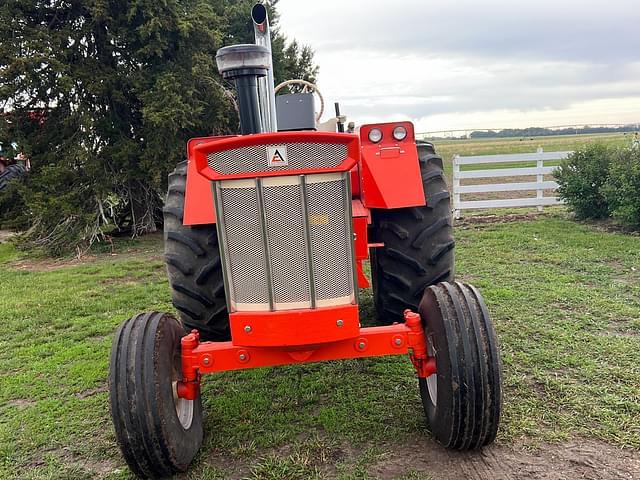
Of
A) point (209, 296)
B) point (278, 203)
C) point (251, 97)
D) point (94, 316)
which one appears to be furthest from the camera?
point (94, 316)

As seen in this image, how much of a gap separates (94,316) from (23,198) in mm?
4325

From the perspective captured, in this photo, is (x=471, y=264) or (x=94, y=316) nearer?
(x=94, y=316)

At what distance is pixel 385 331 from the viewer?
2.81 meters

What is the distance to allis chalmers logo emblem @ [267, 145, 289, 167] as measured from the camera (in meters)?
2.50

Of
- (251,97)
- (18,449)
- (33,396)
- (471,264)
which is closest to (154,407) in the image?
(18,449)

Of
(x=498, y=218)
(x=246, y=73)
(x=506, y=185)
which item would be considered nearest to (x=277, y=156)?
(x=246, y=73)

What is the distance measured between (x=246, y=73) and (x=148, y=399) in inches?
67.4

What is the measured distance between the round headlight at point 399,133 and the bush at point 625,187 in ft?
18.6

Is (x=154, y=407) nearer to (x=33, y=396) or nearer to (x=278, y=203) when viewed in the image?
(x=278, y=203)

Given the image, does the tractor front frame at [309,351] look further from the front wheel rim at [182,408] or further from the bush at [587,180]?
the bush at [587,180]

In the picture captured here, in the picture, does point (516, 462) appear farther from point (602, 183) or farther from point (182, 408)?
point (602, 183)

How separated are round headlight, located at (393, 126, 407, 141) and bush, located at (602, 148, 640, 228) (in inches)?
223

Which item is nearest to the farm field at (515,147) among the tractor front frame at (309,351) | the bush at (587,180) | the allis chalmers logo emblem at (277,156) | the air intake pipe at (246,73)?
the bush at (587,180)

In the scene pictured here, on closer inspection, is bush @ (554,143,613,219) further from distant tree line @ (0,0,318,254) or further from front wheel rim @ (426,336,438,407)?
front wheel rim @ (426,336,438,407)
